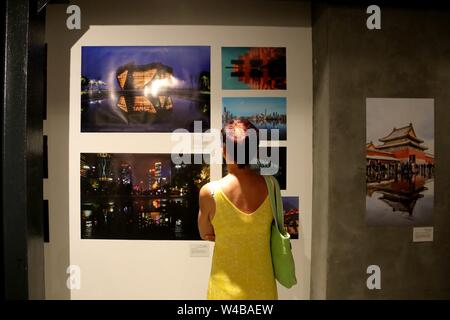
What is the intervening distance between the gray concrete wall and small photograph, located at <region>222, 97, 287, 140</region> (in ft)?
1.02

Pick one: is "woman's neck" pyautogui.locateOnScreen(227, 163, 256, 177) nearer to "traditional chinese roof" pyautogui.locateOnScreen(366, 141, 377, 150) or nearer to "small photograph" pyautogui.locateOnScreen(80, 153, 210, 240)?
"small photograph" pyautogui.locateOnScreen(80, 153, 210, 240)

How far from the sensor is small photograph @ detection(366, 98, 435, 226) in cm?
221

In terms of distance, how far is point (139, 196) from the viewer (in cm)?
244

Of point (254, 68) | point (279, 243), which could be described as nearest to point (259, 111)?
point (254, 68)

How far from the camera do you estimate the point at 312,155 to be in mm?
2443

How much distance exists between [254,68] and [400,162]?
4.16ft

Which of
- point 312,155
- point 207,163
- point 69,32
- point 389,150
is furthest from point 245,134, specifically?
point 69,32

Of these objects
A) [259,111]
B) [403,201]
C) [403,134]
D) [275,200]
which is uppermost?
[259,111]

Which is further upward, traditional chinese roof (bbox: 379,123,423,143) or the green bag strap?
traditional chinese roof (bbox: 379,123,423,143)

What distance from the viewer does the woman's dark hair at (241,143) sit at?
1485 mm

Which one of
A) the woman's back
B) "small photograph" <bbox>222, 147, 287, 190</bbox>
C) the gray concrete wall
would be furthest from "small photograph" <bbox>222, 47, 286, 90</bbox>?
the woman's back

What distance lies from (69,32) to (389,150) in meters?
2.54

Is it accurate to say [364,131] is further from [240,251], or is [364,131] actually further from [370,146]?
[240,251]

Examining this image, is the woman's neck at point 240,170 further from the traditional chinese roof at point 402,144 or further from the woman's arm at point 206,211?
the traditional chinese roof at point 402,144
